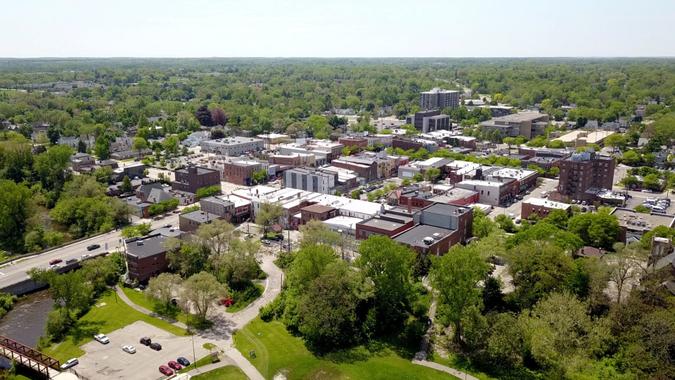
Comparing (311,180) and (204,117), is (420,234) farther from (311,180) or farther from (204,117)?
(204,117)

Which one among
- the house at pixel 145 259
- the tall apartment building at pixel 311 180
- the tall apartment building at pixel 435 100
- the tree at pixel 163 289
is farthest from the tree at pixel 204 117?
the tree at pixel 163 289

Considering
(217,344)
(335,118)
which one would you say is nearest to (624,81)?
(335,118)

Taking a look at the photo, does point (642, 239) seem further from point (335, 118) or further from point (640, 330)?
point (335, 118)

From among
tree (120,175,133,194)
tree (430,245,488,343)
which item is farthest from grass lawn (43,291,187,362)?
tree (120,175,133,194)

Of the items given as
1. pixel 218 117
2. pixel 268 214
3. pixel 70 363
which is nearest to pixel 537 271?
pixel 268 214

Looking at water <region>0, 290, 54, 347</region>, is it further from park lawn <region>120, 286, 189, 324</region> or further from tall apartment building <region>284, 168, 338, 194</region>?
tall apartment building <region>284, 168, 338, 194</region>
